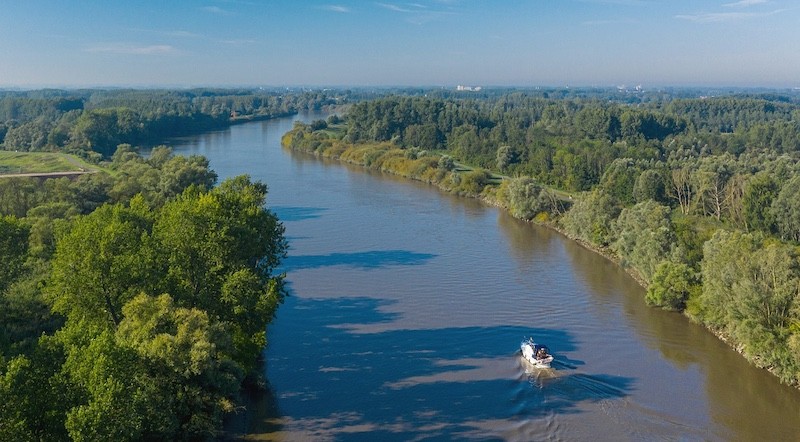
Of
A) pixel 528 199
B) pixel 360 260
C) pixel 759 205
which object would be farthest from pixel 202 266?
pixel 759 205

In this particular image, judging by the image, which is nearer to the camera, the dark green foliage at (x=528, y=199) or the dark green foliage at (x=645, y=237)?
the dark green foliage at (x=645, y=237)

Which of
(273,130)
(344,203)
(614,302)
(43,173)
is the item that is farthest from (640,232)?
(273,130)

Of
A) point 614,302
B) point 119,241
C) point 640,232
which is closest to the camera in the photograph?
point 119,241

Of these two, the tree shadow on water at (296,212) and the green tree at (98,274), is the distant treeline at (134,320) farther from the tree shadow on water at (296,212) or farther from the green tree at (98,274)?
the tree shadow on water at (296,212)

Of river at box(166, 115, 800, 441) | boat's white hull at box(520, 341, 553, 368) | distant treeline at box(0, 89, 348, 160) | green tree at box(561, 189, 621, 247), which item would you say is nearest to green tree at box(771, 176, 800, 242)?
green tree at box(561, 189, 621, 247)

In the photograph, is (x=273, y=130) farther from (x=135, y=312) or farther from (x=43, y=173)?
(x=135, y=312)

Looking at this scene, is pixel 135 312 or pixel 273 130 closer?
pixel 135 312

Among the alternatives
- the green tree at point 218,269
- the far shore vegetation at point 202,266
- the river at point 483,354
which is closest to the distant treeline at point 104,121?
the far shore vegetation at point 202,266
